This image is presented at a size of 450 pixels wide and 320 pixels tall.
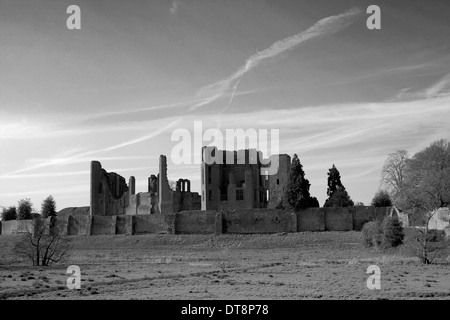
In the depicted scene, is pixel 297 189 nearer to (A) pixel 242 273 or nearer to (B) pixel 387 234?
(B) pixel 387 234

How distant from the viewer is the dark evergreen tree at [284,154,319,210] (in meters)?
56.3

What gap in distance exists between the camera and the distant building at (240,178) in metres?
65.2

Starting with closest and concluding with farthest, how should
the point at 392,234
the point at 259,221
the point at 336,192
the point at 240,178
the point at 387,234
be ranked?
the point at 392,234 → the point at 387,234 → the point at 259,221 → the point at 336,192 → the point at 240,178

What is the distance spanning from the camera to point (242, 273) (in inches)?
1251

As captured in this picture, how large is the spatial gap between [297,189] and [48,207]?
115ft

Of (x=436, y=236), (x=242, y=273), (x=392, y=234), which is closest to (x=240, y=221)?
(x=392, y=234)

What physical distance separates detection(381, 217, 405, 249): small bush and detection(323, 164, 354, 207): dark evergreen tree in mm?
16233

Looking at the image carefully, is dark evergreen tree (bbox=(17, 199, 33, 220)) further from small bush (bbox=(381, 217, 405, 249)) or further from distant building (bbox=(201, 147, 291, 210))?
small bush (bbox=(381, 217, 405, 249))

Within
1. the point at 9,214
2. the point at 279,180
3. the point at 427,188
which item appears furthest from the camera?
the point at 9,214

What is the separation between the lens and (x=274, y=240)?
174ft

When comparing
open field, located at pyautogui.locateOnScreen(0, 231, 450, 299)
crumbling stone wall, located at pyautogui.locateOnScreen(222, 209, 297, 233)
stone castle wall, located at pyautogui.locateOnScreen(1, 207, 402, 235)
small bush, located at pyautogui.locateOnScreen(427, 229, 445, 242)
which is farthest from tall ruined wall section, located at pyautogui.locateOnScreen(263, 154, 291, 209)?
small bush, located at pyautogui.locateOnScreen(427, 229, 445, 242)

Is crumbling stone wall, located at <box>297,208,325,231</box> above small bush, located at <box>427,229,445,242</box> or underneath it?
above
